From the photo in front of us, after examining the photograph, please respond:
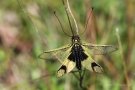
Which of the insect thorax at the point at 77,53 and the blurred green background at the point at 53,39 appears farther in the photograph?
the blurred green background at the point at 53,39

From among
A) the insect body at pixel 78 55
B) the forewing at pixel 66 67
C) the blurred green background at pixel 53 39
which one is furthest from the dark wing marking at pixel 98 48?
the blurred green background at pixel 53 39

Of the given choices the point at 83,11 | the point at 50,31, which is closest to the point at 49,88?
→ the point at 50,31

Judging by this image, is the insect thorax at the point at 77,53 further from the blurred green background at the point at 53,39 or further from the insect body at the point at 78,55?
the blurred green background at the point at 53,39

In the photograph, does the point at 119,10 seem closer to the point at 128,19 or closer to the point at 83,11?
the point at 128,19

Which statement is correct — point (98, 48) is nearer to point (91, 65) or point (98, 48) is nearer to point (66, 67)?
point (91, 65)

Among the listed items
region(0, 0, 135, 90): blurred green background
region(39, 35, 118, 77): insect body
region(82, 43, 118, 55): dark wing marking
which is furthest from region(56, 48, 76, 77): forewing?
region(0, 0, 135, 90): blurred green background
